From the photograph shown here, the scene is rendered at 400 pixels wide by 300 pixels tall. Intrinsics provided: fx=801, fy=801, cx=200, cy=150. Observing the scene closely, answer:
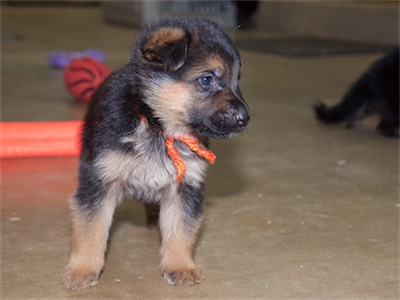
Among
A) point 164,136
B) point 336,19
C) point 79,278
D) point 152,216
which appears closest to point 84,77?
point 152,216

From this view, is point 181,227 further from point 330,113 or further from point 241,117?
point 330,113

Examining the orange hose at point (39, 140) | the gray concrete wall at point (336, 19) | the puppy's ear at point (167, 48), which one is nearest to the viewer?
the puppy's ear at point (167, 48)

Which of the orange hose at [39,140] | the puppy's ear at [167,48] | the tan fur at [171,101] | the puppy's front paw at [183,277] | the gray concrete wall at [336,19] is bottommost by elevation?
the gray concrete wall at [336,19]

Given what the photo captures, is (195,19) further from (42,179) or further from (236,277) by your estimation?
(42,179)

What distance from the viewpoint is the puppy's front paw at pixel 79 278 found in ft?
10.4

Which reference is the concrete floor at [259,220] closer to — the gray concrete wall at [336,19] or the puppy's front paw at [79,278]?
the puppy's front paw at [79,278]

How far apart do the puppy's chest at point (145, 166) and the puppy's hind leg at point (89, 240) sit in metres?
0.12

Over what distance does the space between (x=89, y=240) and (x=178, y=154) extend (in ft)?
1.67

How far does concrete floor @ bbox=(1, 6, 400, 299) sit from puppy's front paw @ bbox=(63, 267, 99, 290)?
4 centimetres

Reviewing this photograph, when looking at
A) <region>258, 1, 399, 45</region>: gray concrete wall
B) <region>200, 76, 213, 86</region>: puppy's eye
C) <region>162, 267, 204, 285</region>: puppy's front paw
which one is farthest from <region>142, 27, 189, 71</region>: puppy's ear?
<region>258, 1, 399, 45</region>: gray concrete wall

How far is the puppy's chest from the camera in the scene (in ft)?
10.7

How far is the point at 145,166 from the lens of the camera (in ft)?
10.8

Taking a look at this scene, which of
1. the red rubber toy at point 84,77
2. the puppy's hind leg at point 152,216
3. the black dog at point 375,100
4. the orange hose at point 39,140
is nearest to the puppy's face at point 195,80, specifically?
the puppy's hind leg at point 152,216

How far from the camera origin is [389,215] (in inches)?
168
